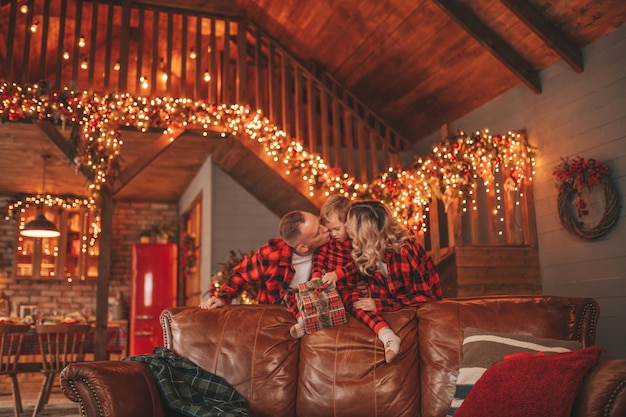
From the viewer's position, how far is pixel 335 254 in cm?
346

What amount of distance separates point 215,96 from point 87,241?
3880mm

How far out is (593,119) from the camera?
5.48 meters

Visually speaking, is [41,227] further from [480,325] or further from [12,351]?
[480,325]

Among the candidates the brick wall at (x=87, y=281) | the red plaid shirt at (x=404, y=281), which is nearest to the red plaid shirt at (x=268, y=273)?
the red plaid shirt at (x=404, y=281)

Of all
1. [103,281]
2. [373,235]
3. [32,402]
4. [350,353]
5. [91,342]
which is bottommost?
[32,402]

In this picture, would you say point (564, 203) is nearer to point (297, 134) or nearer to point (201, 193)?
point (297, 134)

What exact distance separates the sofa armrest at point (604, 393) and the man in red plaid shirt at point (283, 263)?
1533 millimetres

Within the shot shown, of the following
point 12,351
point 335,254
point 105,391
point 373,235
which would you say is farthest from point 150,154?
point 105,391

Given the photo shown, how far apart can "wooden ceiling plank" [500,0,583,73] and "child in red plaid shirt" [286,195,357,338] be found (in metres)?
2.94

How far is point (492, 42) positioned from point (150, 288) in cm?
578

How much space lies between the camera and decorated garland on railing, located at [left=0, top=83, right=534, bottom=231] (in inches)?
232

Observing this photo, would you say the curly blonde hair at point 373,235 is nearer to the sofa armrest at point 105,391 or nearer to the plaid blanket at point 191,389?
the plaid blanket at point 191,389

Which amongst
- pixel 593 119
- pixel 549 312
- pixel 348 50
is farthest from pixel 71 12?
pixel 549 312

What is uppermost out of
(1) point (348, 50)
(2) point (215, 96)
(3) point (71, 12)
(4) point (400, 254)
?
(3) point (71, 12)
